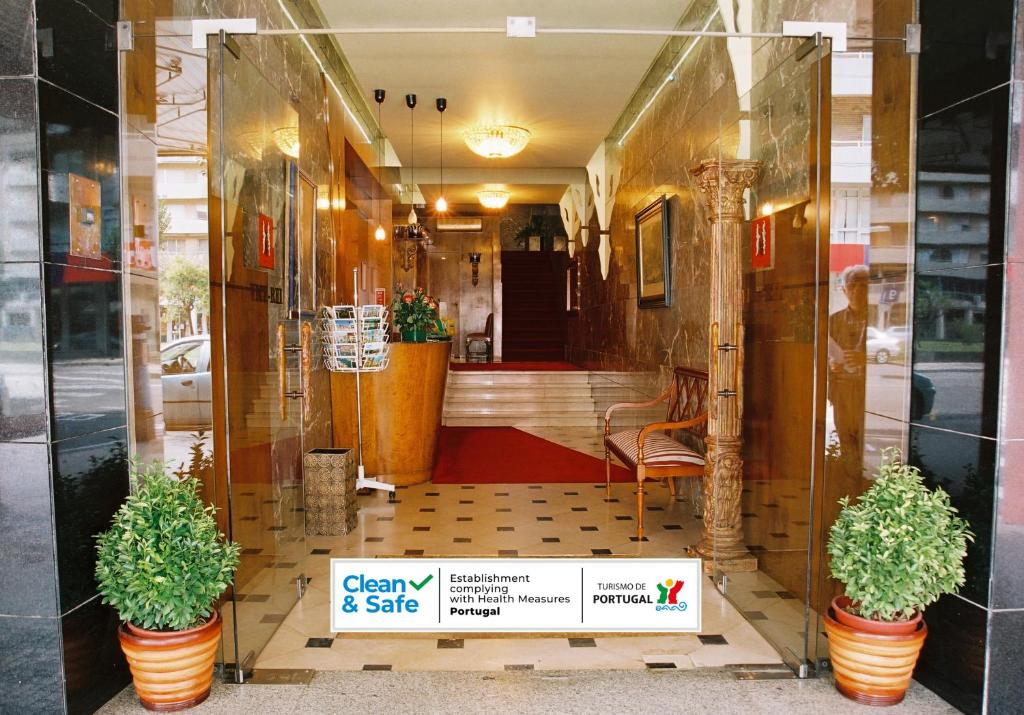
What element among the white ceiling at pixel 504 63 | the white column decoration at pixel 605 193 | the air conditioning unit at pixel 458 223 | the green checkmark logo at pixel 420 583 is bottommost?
the green checkmark logo at pixel 420 583

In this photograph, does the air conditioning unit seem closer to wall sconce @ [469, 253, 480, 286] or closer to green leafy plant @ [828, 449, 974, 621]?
wall sconce @ [469, 253, 480, 286]

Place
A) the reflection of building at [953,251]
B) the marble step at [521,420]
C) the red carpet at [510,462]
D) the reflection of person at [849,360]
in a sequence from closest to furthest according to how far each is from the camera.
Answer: the reflection of building at [953,251]
the reflection of person at [849,360]
the red carpet at [510,462]
the marble step at [521,420]

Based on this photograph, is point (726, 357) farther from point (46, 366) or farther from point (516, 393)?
point (516, 393)

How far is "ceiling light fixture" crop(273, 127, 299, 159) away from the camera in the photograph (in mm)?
4180

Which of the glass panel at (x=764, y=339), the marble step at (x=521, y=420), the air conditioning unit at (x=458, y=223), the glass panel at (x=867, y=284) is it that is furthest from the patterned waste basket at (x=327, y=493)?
the air conditioning unit at (x=458, y=223)

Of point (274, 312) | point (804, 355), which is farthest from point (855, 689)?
point (274, 312)

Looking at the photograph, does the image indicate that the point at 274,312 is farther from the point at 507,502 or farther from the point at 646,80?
the point at 646,80

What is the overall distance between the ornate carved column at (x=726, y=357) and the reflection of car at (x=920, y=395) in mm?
1214

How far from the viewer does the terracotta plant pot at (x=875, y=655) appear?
273cm

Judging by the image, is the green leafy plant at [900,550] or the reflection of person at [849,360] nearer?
the green leafy plant at [900,550]

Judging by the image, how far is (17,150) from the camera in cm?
253

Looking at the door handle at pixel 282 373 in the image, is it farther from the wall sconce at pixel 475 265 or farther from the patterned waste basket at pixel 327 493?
the wall sconce at pixel 475 265

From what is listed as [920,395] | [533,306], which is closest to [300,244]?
[920,395]

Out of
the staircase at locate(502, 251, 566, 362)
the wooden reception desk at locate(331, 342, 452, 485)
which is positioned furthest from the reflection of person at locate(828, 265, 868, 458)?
the staircase at locate(502, 251, 566, 362)
